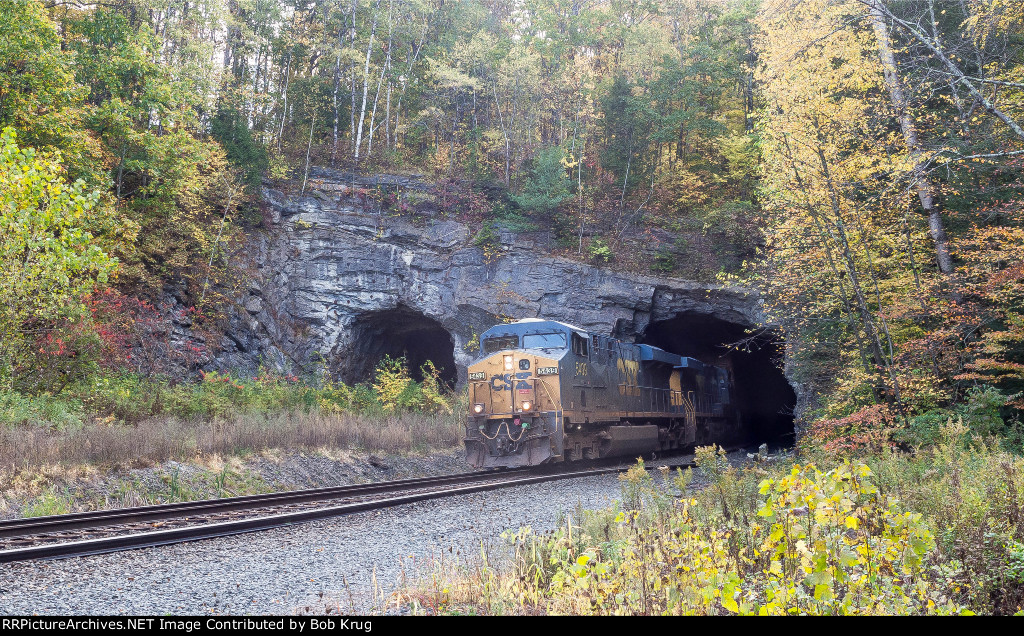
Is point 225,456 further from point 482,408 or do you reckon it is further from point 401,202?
point 401,202

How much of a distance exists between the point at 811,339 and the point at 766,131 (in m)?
4.98

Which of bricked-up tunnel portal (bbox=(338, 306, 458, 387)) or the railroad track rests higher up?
bricked-up tunnel portal (bbox=(338, 306, 458, 387))

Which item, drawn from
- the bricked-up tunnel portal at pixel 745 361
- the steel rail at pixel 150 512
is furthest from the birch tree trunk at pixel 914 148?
the bricked-up tunnel portal at pixel 745 361

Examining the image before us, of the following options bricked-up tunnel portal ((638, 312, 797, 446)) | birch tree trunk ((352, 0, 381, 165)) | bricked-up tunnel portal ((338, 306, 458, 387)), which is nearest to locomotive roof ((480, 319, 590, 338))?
bricked-up tunnel portal ((338, 306, 458, 387))

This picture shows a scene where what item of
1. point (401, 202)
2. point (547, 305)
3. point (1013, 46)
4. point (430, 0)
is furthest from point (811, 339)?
point (430, 0)

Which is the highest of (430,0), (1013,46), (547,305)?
(430,0)

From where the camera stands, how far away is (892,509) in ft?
9.91

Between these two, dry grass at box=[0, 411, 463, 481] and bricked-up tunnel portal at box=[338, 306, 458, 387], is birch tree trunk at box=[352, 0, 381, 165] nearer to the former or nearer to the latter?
bricked-up tunnel portal at box=[338, 306, 458, 387]

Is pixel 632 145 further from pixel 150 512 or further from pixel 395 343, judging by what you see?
pixel 150 512

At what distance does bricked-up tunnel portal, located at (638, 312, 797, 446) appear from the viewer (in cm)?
2820

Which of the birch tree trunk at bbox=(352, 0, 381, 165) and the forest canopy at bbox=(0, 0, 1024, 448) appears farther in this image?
the birch tree trunk at bbox=(352, 0, 381, 165)

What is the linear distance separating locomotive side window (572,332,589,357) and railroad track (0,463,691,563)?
5302mm

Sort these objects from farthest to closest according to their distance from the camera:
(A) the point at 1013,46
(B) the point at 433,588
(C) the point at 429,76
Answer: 1. (C) the point at 429,76
2. (A) the point at 1013,46
3. (B) the point at 433,588

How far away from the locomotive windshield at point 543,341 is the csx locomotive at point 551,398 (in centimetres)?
2
